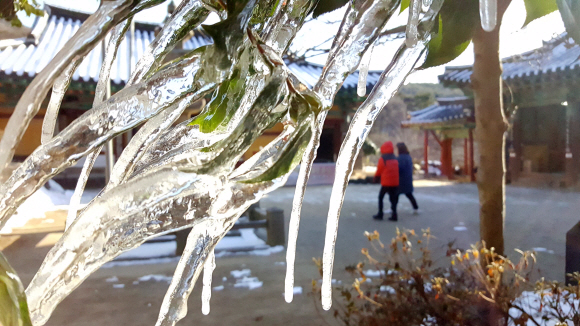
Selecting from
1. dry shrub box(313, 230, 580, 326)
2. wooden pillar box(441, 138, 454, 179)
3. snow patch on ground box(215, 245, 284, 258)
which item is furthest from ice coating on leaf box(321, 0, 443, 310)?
wooden pillar box(441, 138, 454, 179)

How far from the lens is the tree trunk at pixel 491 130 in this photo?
53.5 inches

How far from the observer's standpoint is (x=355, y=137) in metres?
0.35

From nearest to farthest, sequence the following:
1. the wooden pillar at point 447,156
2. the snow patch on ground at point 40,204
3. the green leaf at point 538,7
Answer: the green leaf at point 538,7 → the snow patch on ground at point 40,204 → the wooden pillar at point 447,156

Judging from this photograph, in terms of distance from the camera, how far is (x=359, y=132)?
0.35 m

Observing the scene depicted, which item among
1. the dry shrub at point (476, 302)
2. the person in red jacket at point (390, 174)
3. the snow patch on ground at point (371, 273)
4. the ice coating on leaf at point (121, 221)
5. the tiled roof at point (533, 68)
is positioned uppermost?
the tiled roof at point (533, 68)

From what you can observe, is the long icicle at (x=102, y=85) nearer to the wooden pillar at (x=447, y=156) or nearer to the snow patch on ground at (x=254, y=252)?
the snow patch on ground at (x=254, y=252)

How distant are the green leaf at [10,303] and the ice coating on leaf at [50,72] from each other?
0.29 ft

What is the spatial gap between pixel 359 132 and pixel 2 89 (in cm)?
461

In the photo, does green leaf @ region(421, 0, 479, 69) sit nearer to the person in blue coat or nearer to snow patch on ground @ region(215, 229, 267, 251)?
snow patch on ground @ region(215, 229, 267, 251)

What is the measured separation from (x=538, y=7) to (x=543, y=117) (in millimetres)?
5856

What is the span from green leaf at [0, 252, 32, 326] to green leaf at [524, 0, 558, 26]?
0.69 metres

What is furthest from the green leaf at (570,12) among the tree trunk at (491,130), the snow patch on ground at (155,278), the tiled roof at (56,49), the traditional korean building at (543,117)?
A: the traditional korean building at (543,117)

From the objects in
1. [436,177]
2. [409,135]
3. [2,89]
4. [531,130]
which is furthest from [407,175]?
[409,135]

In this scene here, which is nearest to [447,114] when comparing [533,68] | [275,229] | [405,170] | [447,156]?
[447,156]
